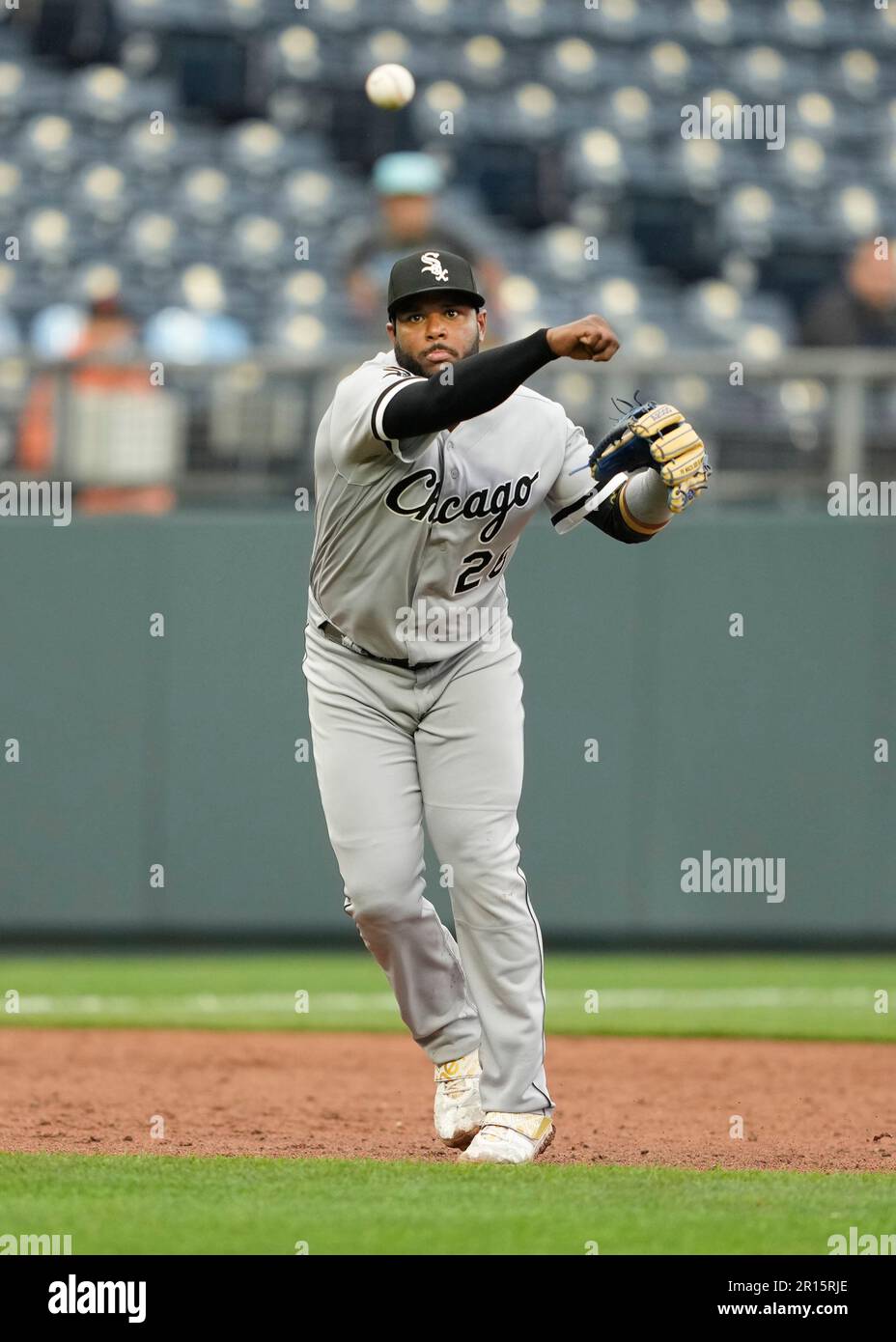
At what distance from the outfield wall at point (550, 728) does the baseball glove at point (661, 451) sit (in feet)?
15.8

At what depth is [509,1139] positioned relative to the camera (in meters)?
4.30

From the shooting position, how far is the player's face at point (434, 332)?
→ 4320 mm

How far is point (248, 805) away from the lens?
9.18 m

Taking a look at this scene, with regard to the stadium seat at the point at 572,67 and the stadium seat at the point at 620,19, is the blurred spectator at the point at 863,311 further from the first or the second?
the stadium seat at the point at 620,19

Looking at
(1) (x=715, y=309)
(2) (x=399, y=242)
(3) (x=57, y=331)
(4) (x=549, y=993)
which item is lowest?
(4) (x=549, y=993)

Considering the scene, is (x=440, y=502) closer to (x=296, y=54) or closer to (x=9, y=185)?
(x=9, y=185)

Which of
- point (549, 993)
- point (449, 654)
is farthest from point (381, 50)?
point (449, 654)

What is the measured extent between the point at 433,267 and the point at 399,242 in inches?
212

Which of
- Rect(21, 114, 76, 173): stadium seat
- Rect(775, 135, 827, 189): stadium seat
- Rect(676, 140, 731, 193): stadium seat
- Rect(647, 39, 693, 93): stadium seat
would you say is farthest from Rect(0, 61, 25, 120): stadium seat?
Rect(775, 135, 827, 189): stadium seat

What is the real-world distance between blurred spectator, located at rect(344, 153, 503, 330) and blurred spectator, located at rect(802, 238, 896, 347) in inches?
64.8

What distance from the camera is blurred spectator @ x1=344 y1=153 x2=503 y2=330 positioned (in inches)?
368

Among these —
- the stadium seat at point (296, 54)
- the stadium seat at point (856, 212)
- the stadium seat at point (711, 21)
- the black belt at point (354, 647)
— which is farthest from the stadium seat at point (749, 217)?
the black belt at point (354, 647)
